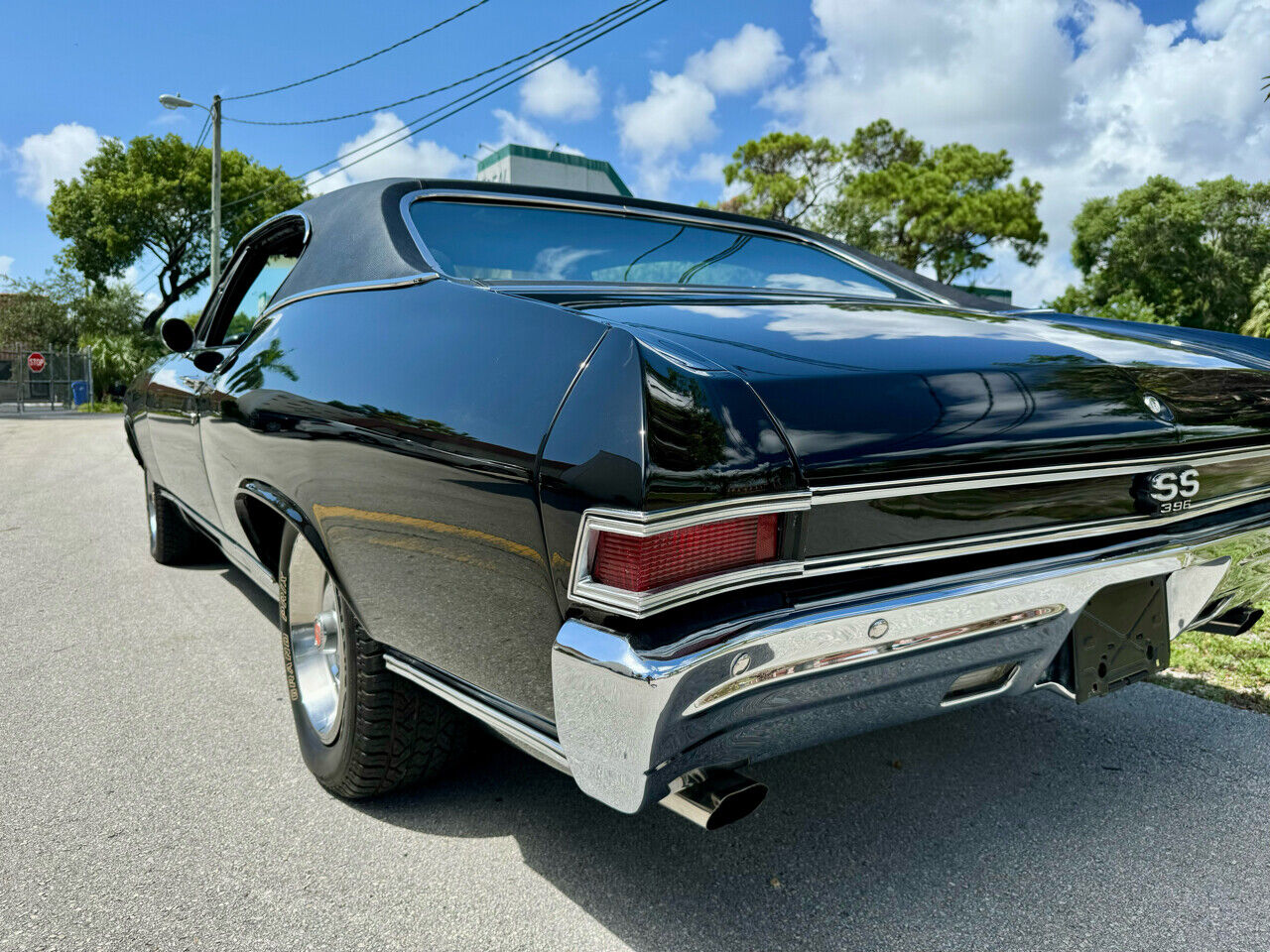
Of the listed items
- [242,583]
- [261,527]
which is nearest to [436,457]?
[261,527]

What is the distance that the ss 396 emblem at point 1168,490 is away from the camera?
186cm

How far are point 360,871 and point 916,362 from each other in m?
1.61

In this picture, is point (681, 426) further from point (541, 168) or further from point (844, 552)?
point (541, 168)

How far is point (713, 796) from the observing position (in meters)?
1.53

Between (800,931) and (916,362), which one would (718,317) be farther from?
(800,931)

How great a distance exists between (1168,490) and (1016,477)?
43 cm

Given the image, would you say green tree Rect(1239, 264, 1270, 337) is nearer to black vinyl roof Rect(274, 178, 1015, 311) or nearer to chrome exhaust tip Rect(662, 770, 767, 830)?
black vinyl roof Rect(274, 178, 1015, 311)

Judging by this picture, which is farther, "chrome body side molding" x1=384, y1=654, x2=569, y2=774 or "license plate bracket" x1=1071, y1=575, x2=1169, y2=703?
"license plate bracket" x1=1071, y1=575, x2=1169, y2=703

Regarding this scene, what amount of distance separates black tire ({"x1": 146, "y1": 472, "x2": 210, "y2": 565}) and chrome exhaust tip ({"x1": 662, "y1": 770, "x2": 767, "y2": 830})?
Answer: 3924 millimetres

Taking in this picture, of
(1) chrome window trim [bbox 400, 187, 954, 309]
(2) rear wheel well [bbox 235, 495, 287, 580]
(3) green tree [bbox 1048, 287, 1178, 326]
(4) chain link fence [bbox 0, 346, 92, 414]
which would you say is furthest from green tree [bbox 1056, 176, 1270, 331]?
(2) rear wheel well [bbox 235, 495, 287, 580]

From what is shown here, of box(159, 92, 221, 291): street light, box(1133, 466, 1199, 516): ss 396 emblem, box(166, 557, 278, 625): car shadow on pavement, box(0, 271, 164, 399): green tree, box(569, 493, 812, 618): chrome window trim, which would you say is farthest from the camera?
box(0, 271, 164, 399): green tree

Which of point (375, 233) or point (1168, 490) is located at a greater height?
point (375, 233)

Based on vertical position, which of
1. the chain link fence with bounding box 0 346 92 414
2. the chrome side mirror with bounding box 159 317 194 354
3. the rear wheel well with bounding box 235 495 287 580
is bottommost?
the chain link fence with bounding box 0 346 92 414

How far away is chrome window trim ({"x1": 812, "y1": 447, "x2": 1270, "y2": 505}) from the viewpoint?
1.52 m
